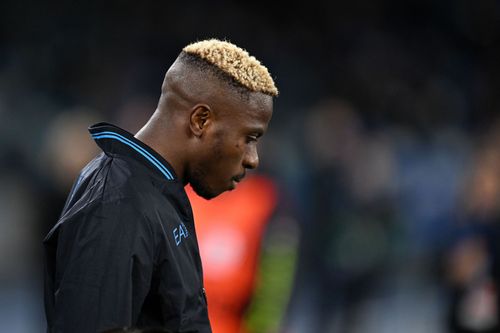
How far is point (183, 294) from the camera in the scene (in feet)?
8.09

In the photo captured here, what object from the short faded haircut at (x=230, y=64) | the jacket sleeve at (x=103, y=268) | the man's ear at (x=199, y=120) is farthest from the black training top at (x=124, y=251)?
the short faded haircut at (x=230, y=64)

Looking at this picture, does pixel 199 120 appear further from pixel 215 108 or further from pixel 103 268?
pixel 103 268

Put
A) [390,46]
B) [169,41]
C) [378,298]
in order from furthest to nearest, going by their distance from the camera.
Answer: [390,46] < [169,41] < [378,298]

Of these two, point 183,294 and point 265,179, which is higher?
point 265,179

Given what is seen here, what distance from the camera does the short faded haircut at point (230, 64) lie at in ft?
8.51

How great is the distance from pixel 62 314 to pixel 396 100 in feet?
37.4

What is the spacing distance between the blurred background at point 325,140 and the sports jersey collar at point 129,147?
10.6 ft

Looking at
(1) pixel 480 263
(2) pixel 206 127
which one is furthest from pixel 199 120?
(1) pixel 480 263

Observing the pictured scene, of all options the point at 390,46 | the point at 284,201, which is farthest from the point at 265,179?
the point at 390,46

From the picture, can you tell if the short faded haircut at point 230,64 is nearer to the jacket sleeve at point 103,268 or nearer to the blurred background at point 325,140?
the jacket sleeve at point 103,268

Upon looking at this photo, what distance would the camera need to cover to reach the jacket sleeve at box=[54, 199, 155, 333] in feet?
7.64

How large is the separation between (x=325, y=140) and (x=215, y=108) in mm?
5448

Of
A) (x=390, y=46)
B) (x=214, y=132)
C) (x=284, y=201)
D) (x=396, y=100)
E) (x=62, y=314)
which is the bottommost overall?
(x=62, y=314)

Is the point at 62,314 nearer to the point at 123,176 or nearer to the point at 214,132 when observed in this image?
the point at 123,176
